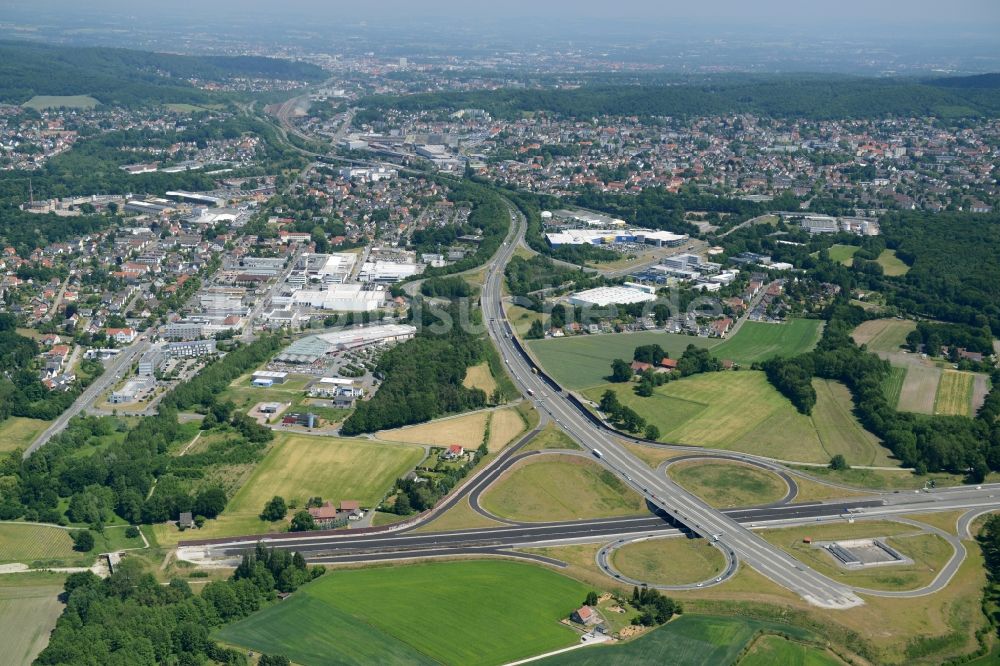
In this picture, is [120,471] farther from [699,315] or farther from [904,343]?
[904,343]

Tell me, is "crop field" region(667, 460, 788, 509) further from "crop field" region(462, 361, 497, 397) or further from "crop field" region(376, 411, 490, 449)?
"crop field" region(462, 361, 497, 397)

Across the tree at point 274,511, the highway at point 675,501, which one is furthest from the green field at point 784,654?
the tree at point 274,511

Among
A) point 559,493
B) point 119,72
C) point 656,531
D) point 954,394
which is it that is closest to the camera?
point 656,531

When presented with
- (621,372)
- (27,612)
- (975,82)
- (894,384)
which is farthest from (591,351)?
(975,82)

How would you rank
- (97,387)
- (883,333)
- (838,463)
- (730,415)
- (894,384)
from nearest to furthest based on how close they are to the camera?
(838,463), (730,415), (97,387), (894,384), (883,333)

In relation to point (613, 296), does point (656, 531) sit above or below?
below

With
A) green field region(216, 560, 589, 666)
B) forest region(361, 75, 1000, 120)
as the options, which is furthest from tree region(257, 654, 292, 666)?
forest region(361, 75, 1000, 120)

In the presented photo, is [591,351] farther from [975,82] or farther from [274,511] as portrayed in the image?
[975,82]
